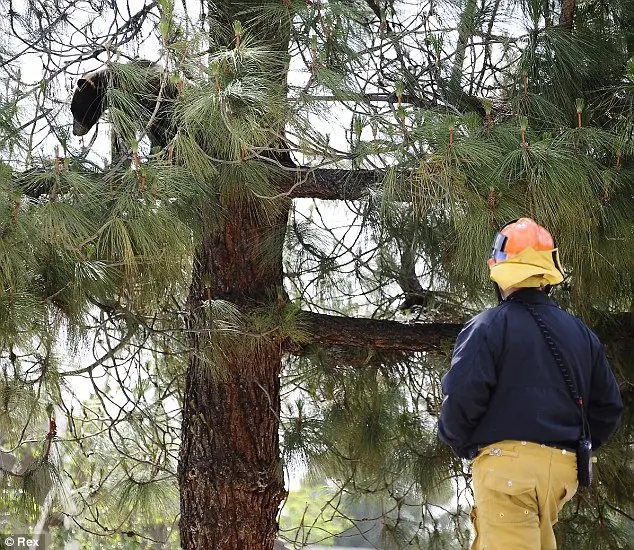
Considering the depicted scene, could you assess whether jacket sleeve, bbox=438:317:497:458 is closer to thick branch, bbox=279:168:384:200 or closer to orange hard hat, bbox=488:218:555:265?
orange hard hat, bbox=488:218:555:265

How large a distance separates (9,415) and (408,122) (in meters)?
1.73

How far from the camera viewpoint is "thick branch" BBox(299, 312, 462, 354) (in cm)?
332

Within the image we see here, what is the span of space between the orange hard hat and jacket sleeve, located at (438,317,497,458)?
0.17 meters

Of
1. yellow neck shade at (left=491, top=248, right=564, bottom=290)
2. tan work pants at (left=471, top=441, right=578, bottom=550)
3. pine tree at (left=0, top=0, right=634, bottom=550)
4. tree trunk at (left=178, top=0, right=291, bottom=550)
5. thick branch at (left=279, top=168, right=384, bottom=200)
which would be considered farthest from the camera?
tree trunk at (left=178, top=0, right=291, bottom=550)

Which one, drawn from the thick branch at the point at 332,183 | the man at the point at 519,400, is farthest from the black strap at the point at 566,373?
the thick branch at the point at 332,183

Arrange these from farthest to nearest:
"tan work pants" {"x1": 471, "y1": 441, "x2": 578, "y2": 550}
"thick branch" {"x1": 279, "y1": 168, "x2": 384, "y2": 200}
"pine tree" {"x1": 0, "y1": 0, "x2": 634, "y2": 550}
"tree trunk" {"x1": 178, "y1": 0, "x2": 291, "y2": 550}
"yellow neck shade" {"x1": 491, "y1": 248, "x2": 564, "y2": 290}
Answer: "tree trunk" {"x1": 178, "y1": 0, "x2": 291, "y2": 550}, "thick branch" {"x1": 279, "y1": 168, "x2": 384, "y2": 200}, "pine tree" {"x1": 0, "y1": 0, "x2": 634, "y2": 550}, "yellow neck shade" {"x1": 491, "y1": 248, "x2": 564, "y2": 290}, "tan work pants" {"x1": 471, "y1": 441, "x2": 578, "y2": 550}

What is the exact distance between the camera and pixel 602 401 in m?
2.18

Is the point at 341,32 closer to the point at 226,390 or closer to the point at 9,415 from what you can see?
the point at 226,390

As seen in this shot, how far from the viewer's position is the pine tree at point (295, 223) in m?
2.46

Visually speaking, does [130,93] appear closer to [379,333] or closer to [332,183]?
[332,183]

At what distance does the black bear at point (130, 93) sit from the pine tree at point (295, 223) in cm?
2

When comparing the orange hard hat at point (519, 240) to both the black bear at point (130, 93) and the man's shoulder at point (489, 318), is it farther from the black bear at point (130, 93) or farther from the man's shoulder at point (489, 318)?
the black bear at point (130, 93)

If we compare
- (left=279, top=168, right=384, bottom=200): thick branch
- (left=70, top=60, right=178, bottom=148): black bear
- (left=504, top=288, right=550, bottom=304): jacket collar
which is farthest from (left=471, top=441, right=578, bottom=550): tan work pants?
(left=70, top=60, right=178, bottom=148): black bear

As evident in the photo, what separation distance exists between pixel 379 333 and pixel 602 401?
1.24m
